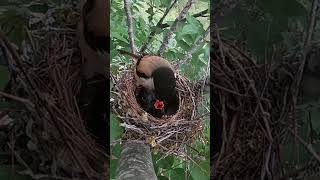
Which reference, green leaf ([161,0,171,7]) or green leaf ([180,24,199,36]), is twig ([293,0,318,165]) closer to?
green leaf ([180,24,199,36])

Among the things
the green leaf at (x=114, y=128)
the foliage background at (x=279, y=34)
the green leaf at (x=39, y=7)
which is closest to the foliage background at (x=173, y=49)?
the green leaf at (x=114, y=128)

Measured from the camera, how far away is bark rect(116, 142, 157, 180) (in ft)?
5.69

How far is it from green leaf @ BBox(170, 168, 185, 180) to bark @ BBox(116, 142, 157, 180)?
0.27 ft

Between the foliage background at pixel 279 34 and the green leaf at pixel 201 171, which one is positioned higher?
the foliage background at pixel 279 34

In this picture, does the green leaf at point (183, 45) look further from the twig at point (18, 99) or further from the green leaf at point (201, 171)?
the twig at point (18, 99)

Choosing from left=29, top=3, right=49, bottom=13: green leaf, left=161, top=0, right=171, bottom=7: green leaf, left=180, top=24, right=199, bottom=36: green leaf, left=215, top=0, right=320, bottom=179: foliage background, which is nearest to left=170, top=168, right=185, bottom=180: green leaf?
left=215, top=0, right=320, bottom=179: foliage background

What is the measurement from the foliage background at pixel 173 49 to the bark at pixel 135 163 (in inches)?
1.3

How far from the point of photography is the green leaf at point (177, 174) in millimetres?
1849

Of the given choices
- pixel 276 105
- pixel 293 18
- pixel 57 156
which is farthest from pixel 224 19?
pixel 57 156

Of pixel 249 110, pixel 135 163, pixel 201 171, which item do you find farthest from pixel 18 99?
pixel 249 110

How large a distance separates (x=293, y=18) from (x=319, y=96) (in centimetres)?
29

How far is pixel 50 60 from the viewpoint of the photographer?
172 cm

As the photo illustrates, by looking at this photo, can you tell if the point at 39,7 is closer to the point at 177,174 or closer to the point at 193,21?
the point at 193,21

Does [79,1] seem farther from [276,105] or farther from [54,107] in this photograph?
[276,105]
